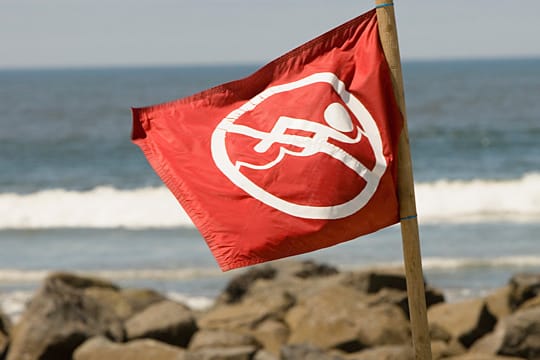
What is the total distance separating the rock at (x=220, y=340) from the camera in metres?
9.77

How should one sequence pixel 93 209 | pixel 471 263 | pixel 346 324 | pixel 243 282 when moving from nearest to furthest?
pixel 346 324
pixel 243 282
pixel 471 263
pixel 93 209

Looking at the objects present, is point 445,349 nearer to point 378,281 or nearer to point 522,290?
point 522,290

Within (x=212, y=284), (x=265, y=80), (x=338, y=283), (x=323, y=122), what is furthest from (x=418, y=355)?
(x=212, y=284)

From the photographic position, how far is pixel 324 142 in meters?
5.27

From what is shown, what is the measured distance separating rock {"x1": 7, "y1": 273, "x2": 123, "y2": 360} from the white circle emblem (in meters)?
5.20

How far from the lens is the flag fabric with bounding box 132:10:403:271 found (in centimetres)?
524

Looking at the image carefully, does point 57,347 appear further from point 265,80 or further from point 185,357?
point 265,80

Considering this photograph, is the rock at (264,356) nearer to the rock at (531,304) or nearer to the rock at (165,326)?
the rock at (165,326)

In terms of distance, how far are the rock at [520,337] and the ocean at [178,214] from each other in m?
4.49

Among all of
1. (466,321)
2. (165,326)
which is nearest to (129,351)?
(165,326)

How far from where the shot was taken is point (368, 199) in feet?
17.1

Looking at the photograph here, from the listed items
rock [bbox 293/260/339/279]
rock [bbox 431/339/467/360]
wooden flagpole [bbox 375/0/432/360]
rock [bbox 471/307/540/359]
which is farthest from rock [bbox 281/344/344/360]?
rock [bbox 293/260/339/279]

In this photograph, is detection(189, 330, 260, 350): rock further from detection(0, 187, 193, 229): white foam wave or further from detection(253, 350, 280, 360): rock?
detection(0, 187, 193, 229): white foam wave

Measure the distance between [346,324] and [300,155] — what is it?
4.98 meters
